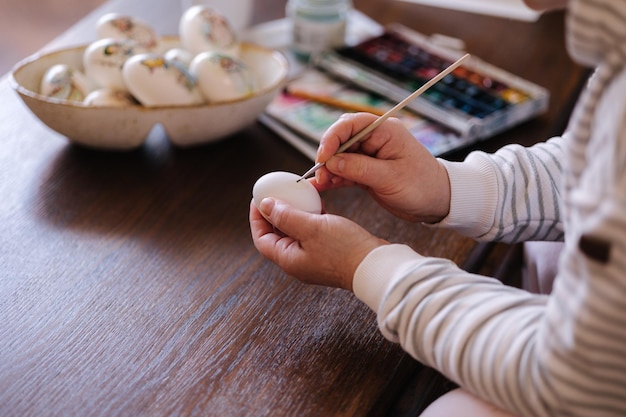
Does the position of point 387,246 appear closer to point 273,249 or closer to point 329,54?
point 273,249

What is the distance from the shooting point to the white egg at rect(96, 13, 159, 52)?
953mm

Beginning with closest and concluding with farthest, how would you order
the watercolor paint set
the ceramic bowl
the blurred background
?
the ceramic bowl
the watercolor paint set
the blurred background

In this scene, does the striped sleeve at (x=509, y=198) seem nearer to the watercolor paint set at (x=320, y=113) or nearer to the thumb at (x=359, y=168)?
the thumb at (x=359, y=168)

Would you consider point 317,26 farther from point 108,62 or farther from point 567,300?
point 567,300

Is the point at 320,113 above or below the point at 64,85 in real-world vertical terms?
below

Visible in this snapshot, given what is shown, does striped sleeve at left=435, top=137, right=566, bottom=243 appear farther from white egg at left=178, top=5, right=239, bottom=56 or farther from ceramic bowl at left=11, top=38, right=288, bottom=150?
white egg at left=178, top=5, right=239, bottom=56

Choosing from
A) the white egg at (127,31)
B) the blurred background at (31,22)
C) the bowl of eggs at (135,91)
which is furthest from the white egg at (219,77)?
the blurred background at (31,22)

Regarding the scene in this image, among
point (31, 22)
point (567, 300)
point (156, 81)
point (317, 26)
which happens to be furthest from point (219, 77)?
point (31, 22)

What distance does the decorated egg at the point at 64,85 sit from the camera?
86 cm

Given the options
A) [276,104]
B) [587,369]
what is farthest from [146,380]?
[276,104]

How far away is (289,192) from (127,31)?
0.43m

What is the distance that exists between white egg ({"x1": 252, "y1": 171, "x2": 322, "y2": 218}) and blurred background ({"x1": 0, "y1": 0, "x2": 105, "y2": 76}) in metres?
1.52

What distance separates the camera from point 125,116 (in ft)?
2.72

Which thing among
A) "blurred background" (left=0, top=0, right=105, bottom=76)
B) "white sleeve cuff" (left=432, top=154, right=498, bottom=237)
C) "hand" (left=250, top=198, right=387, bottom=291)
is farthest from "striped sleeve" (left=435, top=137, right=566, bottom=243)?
"blurred background" (left=0, top=0, right=105, bottom=76)
